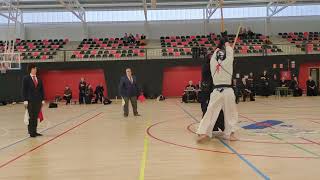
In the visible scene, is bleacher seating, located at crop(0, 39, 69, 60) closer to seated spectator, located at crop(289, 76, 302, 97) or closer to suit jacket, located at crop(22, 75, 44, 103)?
→ seated spectator, located at crop(289, 76, 302, 97)

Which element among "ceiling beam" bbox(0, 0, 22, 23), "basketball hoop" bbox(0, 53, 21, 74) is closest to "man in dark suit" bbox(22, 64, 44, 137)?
"basketball hoop" bbox(0, 53, 21, 74)

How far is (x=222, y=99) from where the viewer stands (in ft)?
27.2

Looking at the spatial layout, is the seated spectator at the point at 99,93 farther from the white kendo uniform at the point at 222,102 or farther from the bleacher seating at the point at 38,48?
the white kendo uniform at the point at 222,102

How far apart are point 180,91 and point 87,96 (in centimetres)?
811

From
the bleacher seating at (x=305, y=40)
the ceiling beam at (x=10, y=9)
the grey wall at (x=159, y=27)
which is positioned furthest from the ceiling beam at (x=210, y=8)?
the ceiling beam at (x=10, y=9)

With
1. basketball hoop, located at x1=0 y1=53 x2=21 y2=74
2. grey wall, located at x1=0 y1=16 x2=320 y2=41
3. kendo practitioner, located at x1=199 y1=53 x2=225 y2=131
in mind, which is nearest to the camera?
kendo practitioner, located at x1=199 y1=53 x2=225 y2=131

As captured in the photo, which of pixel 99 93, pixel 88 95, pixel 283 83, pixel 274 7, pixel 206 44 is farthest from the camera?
pixel 274 7

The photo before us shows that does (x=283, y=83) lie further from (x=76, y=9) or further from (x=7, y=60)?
(x=76, y=9)

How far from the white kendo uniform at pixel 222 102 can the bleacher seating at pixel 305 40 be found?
23.7m

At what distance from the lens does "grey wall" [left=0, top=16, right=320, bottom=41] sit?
122 ft

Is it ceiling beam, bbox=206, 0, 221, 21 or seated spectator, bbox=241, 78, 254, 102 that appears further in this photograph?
ceiling beam, bbox=206, 0, 221, 21

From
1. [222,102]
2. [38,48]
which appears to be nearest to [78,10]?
[38,48]

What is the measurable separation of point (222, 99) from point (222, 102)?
0.25ft

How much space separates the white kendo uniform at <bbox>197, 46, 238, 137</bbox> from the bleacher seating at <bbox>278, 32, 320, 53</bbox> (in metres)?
23.7
